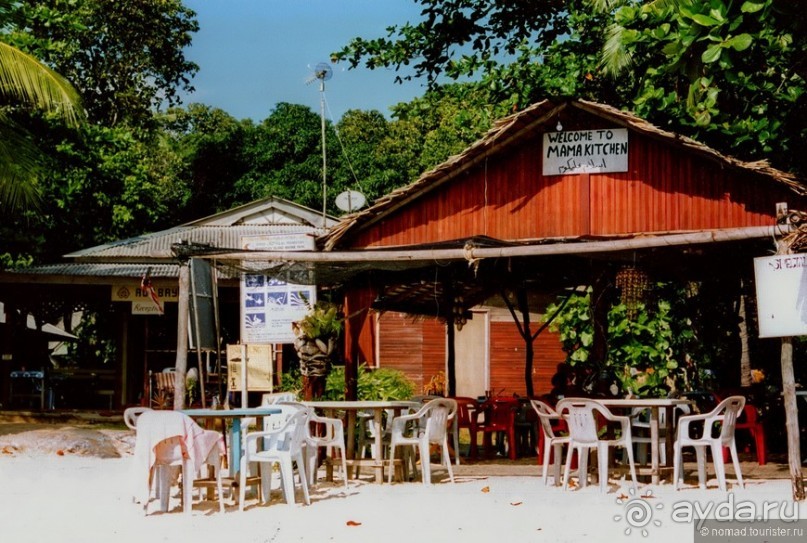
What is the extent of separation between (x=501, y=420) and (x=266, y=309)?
10.4 feet

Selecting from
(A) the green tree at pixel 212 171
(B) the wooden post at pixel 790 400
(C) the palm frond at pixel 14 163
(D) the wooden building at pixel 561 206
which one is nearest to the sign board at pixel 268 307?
(D) the wooden building at pixel 561 206

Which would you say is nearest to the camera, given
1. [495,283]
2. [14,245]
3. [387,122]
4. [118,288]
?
[495,283]

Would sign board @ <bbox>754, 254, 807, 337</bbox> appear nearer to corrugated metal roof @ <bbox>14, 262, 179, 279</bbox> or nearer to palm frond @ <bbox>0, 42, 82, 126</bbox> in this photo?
palm frond @ <bbox>0, 42, 82, 126</bbox>

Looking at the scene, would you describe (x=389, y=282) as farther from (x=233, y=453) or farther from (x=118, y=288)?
(x=118, y=288)

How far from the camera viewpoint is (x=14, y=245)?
2242cm

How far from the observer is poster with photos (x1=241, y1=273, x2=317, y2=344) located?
13.0 m

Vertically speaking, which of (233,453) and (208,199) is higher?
(208,199)

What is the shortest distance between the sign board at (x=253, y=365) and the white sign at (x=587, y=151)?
12.7ft

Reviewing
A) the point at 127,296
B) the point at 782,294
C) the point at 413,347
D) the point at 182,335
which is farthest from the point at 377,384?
the point at 782,294

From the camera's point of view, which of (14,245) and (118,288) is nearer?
(118,288)

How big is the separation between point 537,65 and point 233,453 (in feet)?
28.2

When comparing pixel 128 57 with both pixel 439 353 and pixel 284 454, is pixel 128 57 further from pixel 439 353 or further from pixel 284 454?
pixel 284 454

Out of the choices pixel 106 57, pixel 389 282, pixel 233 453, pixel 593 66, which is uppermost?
pixel 106 57

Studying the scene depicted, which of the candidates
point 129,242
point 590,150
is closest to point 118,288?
point 129,242
